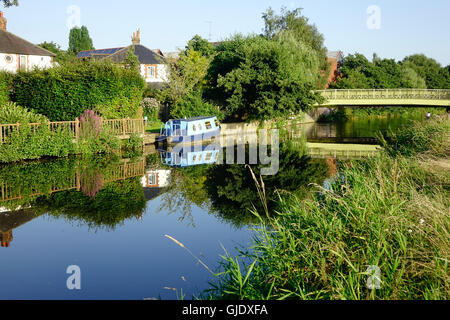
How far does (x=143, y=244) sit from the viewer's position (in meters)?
8.58

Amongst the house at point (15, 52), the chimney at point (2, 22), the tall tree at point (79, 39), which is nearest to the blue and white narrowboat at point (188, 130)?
the house at point (15, 52)

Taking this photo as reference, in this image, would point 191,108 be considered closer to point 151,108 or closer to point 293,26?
point 151,108

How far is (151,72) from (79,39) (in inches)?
2116

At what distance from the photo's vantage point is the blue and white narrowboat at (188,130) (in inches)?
969

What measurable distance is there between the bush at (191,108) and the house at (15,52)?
1723 cm

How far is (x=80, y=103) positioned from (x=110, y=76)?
2.07 metres

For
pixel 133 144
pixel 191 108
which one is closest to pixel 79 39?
pixel 191 108

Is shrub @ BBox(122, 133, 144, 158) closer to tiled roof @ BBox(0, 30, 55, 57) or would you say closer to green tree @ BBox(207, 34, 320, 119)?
green tree @ BBox(207, 34, 320, 119)

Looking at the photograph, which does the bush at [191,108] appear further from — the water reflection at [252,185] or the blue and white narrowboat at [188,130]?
the water reflection at [252,185]

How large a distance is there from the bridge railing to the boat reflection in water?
19.2 m

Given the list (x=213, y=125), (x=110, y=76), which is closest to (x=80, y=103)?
(x=110, y=76)

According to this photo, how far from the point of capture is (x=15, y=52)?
40.3m

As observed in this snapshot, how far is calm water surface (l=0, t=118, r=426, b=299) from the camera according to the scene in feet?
22.0
